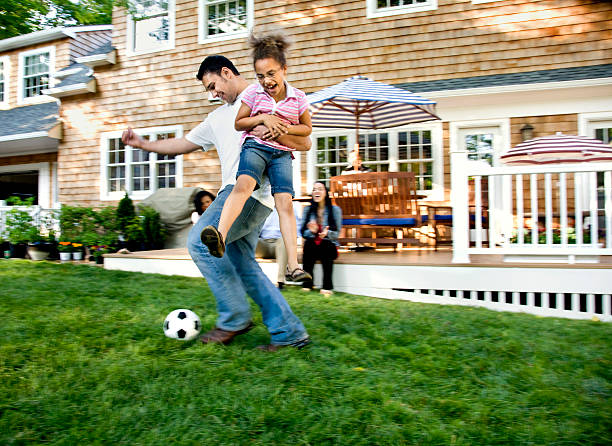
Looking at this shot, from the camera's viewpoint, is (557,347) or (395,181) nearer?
(557,347)

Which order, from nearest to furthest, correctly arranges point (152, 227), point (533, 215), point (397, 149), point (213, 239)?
point (213, 239)
point (533, 215)
point (152, 227)
point (397, 149)

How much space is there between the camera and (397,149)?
896 centimetres

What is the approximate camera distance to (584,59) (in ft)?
25.9

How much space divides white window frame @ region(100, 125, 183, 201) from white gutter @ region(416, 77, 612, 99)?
5645 mm

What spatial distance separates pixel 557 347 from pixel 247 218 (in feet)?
8.06

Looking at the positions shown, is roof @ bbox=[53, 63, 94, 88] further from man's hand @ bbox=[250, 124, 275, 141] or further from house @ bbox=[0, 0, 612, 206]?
man's hand @ bbox=[250, 124, 275, 141]

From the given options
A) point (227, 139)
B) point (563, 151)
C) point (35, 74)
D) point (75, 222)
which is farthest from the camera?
point (35, 74)

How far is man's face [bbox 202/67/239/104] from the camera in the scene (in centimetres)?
299

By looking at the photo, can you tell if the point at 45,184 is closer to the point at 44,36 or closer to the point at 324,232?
the point at 44,36

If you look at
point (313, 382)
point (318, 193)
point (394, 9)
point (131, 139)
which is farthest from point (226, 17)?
point (313, 382)

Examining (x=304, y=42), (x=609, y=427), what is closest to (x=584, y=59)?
(x=304, y=42)

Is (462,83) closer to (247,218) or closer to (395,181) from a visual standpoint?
(395,181)

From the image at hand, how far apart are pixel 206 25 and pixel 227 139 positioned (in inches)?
347

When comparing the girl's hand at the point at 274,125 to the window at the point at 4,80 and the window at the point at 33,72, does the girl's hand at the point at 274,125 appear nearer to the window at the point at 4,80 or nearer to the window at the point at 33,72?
the window at the point at 33,72
